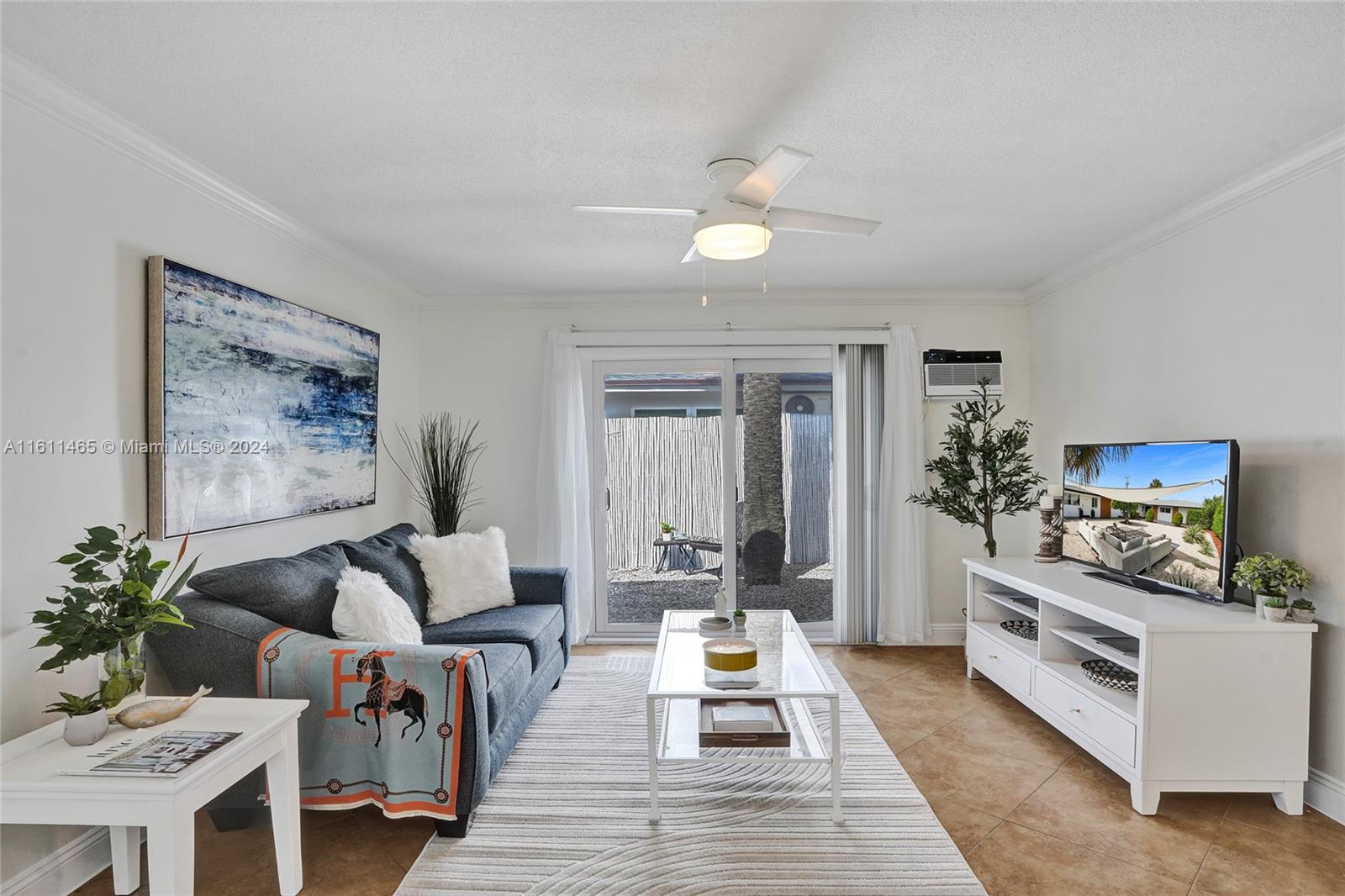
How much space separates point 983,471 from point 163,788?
4.42 m

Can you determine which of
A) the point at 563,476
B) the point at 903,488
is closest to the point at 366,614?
the point at 563,476

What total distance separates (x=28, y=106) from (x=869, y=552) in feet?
15.7

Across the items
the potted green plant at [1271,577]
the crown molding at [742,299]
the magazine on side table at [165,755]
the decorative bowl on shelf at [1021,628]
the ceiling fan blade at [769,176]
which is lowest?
the decorative bowl on shelf at [1021,628]

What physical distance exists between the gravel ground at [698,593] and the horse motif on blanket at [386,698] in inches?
116

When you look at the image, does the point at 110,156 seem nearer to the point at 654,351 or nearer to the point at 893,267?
the point at 654,351

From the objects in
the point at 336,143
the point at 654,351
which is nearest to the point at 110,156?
the point at 336,143

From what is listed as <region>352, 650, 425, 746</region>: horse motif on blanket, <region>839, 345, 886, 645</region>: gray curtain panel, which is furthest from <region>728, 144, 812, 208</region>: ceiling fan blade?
<region>839, 345, 886, 645</region>: gray curtain panel

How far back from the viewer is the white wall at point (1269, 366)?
2.72m

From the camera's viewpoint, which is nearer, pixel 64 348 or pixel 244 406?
pixel 64 348

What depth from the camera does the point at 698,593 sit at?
550 centimetres

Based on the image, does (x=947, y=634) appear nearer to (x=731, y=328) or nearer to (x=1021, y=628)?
(x=1021, y=628)

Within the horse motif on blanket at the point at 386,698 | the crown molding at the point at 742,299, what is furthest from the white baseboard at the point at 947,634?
the horse motif on blanket at the point at 386,698

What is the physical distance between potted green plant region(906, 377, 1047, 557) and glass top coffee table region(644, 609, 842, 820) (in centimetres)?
173

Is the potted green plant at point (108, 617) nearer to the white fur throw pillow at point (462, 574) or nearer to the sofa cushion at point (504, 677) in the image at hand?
the sofa cushion at point (504, 677)
